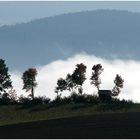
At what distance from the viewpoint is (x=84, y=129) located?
2425 inches

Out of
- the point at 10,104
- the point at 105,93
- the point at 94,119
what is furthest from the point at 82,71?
the point at 94,119

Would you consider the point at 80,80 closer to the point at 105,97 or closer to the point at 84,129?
the point at 105,97

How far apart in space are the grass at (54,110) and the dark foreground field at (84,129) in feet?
66.6

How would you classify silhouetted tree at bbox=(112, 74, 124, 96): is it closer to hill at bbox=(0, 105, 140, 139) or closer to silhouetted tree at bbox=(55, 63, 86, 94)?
silhouetted tree at bbox=(55, 63, 86, 94)

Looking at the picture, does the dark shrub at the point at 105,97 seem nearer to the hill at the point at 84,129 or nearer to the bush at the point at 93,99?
the bush at the point at 93,99

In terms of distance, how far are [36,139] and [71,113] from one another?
41.9 metres

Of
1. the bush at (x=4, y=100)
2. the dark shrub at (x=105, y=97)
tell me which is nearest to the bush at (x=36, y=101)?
the bush at (x=4, y=100)

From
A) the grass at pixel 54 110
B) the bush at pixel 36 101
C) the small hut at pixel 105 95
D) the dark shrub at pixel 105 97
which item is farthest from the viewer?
the small hut at pixel 105 95

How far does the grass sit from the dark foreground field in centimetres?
2030

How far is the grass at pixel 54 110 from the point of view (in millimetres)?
94375

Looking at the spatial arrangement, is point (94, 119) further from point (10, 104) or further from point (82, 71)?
point (82, 71)

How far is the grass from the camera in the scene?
9438cm

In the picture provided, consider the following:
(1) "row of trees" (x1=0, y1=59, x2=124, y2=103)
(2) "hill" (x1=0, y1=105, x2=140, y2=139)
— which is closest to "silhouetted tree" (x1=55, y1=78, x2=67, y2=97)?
(1) "row of trees" (x1=0, y1=59, x2=124, y2=103)

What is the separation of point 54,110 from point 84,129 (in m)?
37.0
